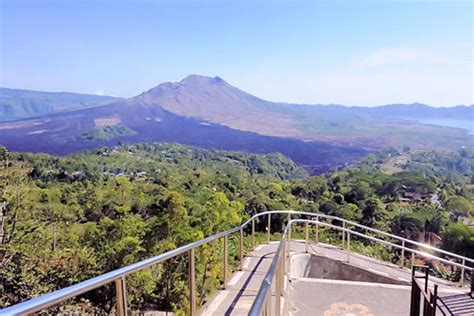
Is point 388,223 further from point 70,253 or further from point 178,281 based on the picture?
point 70,253

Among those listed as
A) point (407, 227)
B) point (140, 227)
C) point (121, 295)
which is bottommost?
point (407, 227)

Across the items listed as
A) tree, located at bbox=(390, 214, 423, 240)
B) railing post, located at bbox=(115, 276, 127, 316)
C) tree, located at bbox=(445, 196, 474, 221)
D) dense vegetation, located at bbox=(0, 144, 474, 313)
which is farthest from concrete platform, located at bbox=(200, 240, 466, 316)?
tree, located at bbox=(445, 196, 474, 221)

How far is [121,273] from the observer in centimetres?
178

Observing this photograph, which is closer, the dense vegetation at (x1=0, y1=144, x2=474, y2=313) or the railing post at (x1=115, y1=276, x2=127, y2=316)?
the railing post at (x1=115, y1=276, x2=127, y2=316)

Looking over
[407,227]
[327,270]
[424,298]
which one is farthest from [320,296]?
[407,227]

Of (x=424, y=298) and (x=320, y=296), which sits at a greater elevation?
(x=424, y=298)

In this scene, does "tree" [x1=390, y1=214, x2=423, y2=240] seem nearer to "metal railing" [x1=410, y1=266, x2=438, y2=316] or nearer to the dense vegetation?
the dense vegetation

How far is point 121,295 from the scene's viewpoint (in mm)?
1878

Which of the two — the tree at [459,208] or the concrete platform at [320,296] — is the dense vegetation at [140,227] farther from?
the concrete platform at [320,296]

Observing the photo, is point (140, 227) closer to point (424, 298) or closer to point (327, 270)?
point (327, 270)

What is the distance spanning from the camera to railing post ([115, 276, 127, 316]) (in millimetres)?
1838

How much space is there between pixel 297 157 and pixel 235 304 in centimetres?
15044

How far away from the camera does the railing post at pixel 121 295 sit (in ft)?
6.03

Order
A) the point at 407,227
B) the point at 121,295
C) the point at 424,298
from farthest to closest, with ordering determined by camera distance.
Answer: the point at 407,227, the point at 424,298, the point at 121,295
